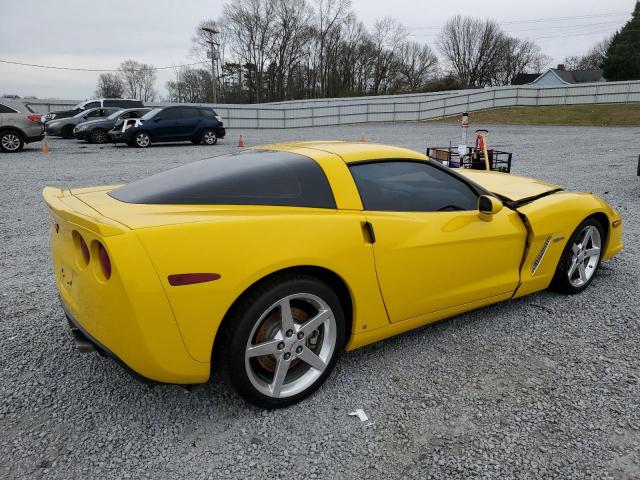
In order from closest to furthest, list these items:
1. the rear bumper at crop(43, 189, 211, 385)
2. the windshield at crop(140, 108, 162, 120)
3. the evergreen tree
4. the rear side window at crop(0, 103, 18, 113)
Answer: the rear bumper at crop(43, 189, 211, 385) < the rear side window at crop(0, 103, 18, 113) < the windshield at crop(140, 108, 162, 120) < the evergreen tree

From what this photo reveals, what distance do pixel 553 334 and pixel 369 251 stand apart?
1641 mm

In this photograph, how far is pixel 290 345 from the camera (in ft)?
8.30

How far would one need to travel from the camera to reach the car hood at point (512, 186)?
3.93 m

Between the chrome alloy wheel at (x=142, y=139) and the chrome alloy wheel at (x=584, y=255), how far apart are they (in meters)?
15.3

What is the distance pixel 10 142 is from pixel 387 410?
633 inches

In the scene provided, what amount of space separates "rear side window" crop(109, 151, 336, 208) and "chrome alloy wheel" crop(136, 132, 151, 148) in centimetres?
1466

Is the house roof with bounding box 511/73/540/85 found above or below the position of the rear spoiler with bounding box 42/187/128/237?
above

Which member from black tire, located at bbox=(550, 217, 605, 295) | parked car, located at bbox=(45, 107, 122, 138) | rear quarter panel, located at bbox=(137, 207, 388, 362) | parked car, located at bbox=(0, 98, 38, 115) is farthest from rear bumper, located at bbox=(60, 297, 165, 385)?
parked car, located at bbox=(45, 107, 122, 138)

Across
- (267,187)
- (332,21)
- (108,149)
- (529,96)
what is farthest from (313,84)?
(267,187)

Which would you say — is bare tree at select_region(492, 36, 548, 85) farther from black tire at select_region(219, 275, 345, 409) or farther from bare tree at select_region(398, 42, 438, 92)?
black tire at select_region(219, 275, 345, 409)

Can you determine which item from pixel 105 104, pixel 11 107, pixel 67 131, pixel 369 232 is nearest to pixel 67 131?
pixel 67 131

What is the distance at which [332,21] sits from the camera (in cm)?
5984

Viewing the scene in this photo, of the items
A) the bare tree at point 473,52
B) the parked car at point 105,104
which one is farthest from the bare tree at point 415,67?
the parked car at point 105,104

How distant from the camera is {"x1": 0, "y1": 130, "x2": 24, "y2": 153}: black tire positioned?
581 inches
